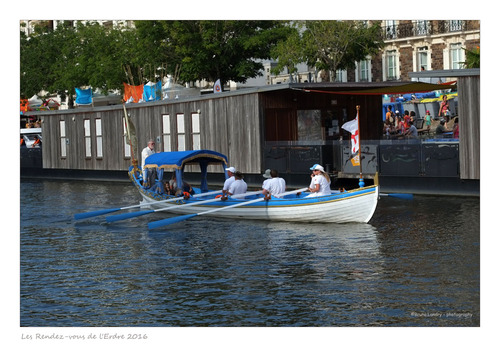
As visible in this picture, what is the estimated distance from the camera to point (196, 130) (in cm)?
3694

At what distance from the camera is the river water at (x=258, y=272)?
1341cm

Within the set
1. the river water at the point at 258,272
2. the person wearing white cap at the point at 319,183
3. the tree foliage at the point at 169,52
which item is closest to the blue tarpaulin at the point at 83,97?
the tree foliage at the point at 169,52

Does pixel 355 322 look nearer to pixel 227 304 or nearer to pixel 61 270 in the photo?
pixel 227 304

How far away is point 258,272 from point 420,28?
45.6 metres

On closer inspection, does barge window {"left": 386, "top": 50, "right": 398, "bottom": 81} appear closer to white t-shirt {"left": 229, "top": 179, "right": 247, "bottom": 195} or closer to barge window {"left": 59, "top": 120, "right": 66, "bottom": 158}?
barge window {"left": 59, "top": 120, "right": 66, "bottom": 158}

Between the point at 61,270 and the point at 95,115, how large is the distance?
86.3 feet

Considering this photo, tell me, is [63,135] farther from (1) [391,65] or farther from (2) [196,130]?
(1) [391,65]

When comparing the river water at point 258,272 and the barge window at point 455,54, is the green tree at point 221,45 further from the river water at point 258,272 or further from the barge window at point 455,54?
the river water at point 258,272

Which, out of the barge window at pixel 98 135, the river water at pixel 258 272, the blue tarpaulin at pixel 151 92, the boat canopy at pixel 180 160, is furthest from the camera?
the barge window at pixel 98 135

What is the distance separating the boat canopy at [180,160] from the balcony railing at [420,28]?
107 ft

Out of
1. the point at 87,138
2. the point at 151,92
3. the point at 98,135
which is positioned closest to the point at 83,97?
the point at 87,138

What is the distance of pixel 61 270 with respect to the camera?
17.8 m

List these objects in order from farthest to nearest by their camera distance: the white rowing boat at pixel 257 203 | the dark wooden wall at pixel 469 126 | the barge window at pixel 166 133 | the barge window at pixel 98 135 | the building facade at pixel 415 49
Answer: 1. the building facade at pixel 415 49
2. the barge window at pixel 98 135
3. the barge window at pixel 166 133
4. the dark wooden wall at pixel 469 126
5. the white rowing boat at pixel 257 203
